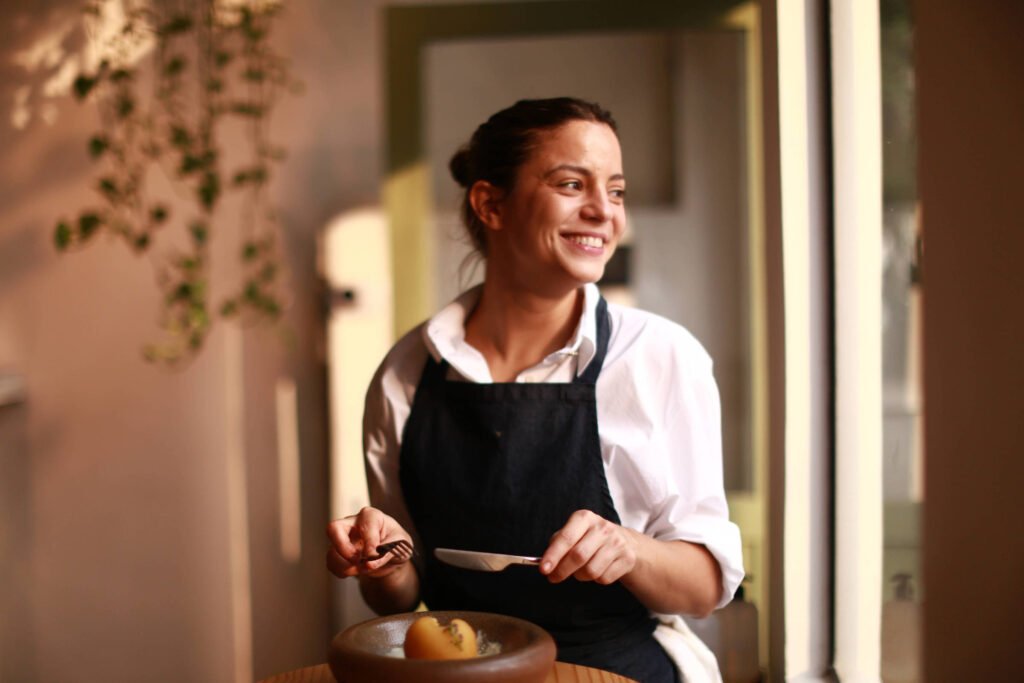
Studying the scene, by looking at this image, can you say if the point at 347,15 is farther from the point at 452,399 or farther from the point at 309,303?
the point at 452,399

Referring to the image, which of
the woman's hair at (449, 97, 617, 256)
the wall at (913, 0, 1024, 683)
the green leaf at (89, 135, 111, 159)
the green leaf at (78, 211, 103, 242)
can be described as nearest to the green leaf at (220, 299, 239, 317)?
the green leaf at (78, 211, 103, 242)

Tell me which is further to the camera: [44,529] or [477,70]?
[44,529]

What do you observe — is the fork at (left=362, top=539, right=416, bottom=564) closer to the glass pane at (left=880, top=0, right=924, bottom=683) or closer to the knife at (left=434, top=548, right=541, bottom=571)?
the knife at (left=434, top=548, right=541, bottom=571)

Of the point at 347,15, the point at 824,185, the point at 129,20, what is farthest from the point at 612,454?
the point at 129,20

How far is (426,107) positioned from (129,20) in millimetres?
804

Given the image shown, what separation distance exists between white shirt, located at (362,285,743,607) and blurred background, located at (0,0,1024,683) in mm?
249

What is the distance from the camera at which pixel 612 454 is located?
1.33 metres

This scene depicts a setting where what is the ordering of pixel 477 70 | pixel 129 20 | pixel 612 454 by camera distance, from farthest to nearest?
1. pixel 129 20
2. pixel 477 70
3. pixel 612 454

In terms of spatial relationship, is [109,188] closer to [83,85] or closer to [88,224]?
[88,224]

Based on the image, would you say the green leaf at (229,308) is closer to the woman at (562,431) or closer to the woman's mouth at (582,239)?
the woman at (562,431)

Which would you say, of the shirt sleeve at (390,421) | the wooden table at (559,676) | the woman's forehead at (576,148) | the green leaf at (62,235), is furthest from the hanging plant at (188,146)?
the wooden table at (559,676)

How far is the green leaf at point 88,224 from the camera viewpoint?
8.37 feet

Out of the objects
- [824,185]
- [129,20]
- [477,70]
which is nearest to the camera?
[824,185]

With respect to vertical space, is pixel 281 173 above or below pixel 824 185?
above
